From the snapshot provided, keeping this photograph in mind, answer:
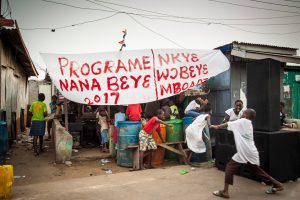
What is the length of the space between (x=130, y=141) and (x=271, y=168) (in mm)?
3478

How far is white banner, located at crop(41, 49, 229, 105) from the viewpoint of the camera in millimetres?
6777

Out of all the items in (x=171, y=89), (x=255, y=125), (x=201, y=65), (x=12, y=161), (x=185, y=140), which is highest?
(x=201, y=65)

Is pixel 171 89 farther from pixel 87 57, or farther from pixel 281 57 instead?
pixel 281 57

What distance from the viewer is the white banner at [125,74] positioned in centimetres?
678

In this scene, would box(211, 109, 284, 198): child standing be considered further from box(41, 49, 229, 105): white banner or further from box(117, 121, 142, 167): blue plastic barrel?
box(117, 121, 142, 167): blue plastic barrel

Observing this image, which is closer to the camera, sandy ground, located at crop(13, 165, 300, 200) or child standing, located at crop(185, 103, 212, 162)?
sandy ground, located at crop(13, 165, 300, 200)

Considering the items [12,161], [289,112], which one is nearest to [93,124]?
[12,161]

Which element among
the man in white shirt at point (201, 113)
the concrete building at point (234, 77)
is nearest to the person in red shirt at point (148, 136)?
the man in white shirt at point (201, 113)

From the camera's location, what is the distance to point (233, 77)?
9.80 m

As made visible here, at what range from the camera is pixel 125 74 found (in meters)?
7.04

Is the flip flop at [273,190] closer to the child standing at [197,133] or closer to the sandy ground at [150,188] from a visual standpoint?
the sandy ground at [150,188]

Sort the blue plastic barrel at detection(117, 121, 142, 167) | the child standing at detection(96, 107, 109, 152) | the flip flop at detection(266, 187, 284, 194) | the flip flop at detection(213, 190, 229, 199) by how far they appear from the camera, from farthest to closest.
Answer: the child standing at detection(96, 107, 109, 152) < the blue plastic barrel at detection(117, 121, 142, 167) < the flip flop at detection(266, 187, 284, 194) < the flip flop at detection(213, 190, 229, 199)

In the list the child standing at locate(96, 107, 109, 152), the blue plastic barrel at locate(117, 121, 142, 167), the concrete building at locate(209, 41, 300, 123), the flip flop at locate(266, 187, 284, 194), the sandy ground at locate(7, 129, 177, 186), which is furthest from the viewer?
the concrete building at locate(209, 41, 300, 123)

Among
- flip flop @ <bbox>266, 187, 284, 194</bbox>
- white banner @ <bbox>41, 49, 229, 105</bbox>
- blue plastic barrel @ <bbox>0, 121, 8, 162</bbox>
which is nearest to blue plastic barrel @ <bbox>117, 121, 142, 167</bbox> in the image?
white banner @ <bbox>41, 49, 229, 105</bbox>
